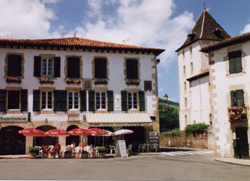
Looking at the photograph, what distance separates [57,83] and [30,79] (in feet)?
7.07

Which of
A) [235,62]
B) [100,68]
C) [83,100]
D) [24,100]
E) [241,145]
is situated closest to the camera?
[241,145]

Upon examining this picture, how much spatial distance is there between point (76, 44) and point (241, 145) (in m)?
15.0

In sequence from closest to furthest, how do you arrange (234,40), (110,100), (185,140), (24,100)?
(234,40)
(24,100)
(110,100)
(185,140)

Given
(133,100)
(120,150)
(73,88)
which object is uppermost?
(73,88)

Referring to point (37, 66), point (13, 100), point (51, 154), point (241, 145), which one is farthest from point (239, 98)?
point (13, 100)

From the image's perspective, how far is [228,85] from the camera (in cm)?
2141

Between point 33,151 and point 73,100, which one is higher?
point 73,100

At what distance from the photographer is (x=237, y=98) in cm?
2078

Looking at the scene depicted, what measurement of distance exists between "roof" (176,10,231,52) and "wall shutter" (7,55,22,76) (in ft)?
101

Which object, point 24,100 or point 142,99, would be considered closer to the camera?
point 24,100

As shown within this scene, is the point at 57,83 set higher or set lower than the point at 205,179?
higher

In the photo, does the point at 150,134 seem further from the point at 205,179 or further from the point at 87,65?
the point at 205,179

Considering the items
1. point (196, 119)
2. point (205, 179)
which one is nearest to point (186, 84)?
point (196, 119)

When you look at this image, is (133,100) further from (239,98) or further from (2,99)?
(2,99)
